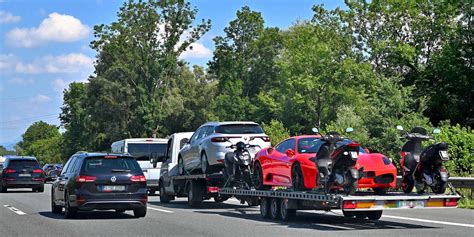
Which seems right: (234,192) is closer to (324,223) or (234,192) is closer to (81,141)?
(324,223)

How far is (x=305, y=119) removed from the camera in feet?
227

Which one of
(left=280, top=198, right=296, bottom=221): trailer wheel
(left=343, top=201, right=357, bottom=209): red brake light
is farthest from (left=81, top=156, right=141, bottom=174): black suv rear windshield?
(left=343, top=201, right=357, bottom=209): red brake light

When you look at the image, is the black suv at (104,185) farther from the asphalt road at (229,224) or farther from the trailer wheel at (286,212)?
the trailer wheel at (286,212)

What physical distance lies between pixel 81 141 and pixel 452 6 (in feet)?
156

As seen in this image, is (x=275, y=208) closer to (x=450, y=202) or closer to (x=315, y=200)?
(x=315, y=200)

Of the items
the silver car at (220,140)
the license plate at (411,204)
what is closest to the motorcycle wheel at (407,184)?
the license plate at (411,204)

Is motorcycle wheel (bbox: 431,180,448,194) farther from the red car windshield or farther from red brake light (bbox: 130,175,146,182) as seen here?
red brake light (bbox: 130,175,146,182)

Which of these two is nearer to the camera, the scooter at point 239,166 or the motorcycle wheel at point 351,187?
the motorcycle wheel at point 351,187

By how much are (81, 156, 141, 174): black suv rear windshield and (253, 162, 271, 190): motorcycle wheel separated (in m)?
2.81

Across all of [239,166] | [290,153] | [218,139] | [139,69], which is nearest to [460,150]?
[218,139]

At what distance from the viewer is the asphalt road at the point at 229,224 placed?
46.3 ft

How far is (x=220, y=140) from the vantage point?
20.9 meters

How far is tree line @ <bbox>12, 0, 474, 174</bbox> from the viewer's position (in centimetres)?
5757

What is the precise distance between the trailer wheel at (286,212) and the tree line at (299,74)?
2651 centimetres
